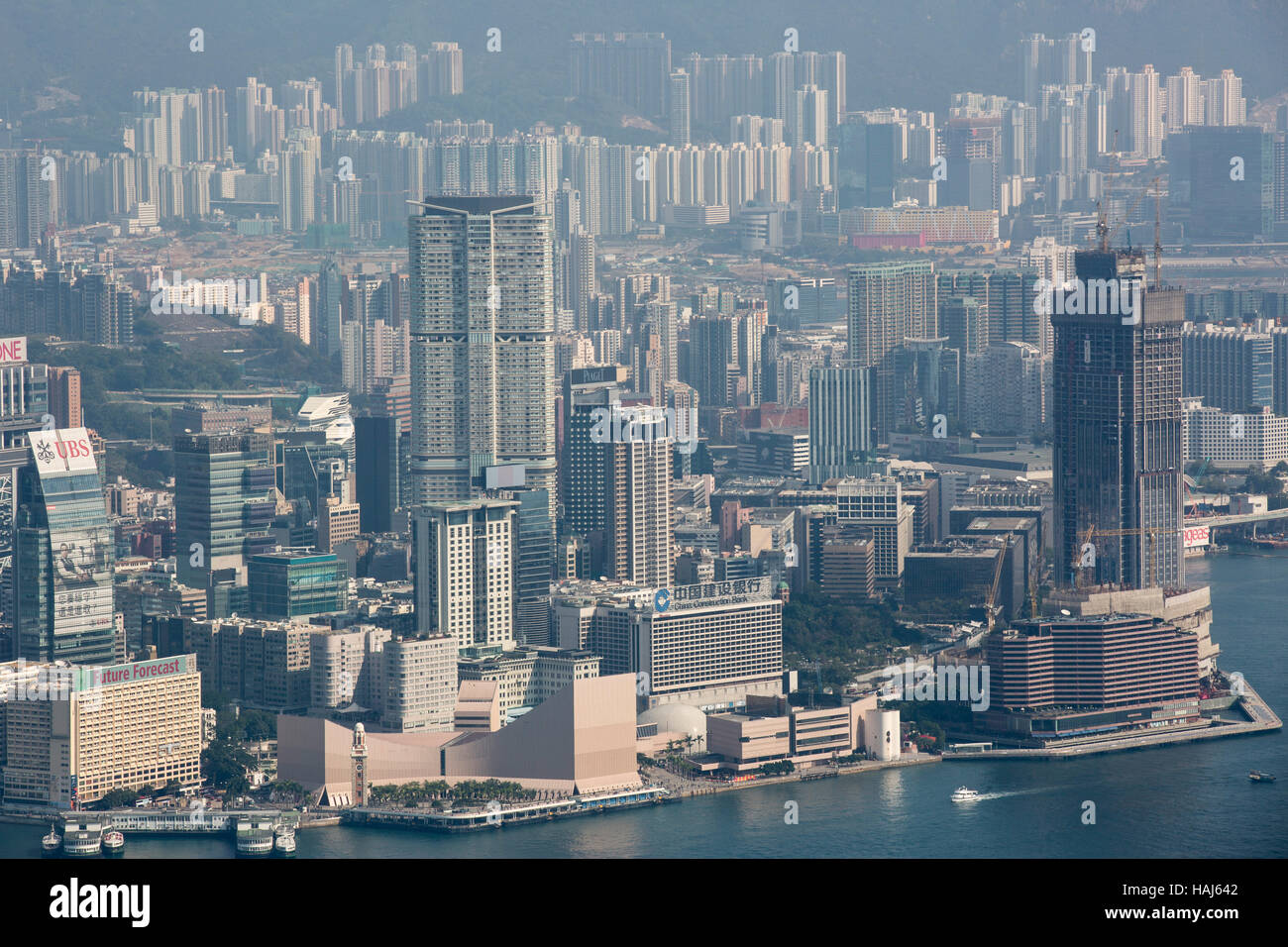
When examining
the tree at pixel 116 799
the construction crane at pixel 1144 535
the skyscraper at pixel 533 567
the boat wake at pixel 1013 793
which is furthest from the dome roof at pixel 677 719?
the construction crane at pixel 1144 535

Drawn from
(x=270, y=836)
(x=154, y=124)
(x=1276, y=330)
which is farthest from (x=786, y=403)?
(x=270, y=836)

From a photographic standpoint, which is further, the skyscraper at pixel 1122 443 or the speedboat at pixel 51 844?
the skyscraper at pixel 1122 443

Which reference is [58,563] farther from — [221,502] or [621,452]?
[621,452]

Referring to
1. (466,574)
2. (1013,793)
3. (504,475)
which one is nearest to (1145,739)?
(1013,793)

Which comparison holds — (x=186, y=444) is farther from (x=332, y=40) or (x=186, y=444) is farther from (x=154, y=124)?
(x=332, y=40)

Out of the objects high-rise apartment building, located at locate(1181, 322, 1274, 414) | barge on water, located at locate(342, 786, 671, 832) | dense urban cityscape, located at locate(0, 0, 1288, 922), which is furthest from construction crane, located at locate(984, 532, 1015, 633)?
high-rise apartment building, located at locate(1181, 322, 1274, 414)

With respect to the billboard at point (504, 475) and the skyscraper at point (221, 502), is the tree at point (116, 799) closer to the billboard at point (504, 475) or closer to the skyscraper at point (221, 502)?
the skyscraper at point (221, 502)

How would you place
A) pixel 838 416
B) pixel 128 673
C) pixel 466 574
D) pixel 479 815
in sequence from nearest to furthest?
pixel 479 815 < pixel 128 673 < pixel 466 574 < pixel 838 416

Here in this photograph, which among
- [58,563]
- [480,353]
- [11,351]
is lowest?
[58,563]
